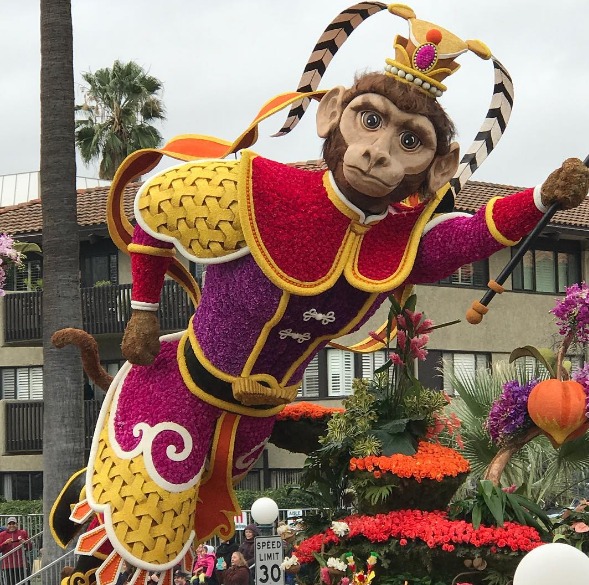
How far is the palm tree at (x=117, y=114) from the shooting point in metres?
27.6

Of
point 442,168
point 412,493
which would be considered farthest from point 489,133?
point 412,493

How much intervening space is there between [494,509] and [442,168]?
157 cm

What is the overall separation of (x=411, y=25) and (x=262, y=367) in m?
1.70

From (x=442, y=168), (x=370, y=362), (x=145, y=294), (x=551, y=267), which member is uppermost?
(x=551, y=267)

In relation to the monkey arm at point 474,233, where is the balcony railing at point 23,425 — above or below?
below

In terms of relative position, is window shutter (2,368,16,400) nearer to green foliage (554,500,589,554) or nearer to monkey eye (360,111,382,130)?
green foliage (554,500,589,554)

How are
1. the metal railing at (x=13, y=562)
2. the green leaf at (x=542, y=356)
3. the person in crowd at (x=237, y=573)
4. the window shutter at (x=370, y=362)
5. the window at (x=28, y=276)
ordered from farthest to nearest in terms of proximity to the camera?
the window at (x=28, y=276)
the window shutter at (x=370, y=362)
the metal railing at (x=13, y=562)
the person in crowd at (x=237, y=573)
the green leaf at (x=542, y=356)

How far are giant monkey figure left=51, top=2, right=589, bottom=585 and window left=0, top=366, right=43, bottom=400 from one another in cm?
2009

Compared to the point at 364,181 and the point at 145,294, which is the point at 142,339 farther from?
the point at 364,181

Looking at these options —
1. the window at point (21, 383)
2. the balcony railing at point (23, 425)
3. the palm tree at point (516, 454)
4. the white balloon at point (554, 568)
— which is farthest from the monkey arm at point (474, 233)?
the window at point (21, 383)

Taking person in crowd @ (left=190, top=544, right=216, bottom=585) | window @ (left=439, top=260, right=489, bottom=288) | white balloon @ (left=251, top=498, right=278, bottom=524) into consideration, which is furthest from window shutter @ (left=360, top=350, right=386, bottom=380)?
white balloon @ (left=251, top=498, right=278, bottom=524)

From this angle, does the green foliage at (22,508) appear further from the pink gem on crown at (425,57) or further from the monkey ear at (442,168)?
the pink gem on crown at (425,57)

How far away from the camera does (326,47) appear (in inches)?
248

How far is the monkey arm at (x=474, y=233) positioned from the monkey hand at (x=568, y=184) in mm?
78
